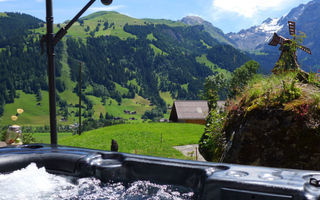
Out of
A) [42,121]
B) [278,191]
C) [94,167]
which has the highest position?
[278,191]

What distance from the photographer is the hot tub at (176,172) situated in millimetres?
2795

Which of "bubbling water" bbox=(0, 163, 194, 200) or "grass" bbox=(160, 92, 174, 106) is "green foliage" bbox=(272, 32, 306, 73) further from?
"grass" bbox=(160, 92, 174, 106)

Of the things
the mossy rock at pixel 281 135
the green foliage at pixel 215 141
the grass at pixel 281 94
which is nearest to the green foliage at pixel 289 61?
the grass at pixel 281 94

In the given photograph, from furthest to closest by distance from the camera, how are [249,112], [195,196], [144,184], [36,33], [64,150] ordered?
[36,33] → [249,112] → [64,150] → [144,184] → [195,196]

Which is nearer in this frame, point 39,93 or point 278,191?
point 278,191

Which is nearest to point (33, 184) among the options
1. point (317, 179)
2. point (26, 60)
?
point (317, 179)

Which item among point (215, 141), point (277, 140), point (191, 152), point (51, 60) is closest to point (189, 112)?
point (191, 152)

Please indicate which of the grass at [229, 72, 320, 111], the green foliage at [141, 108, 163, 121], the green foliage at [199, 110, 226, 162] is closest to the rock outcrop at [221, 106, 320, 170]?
the grass at [229, 72, 320, 111]

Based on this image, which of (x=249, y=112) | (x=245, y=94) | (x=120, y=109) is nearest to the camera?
(x=249, y=112)

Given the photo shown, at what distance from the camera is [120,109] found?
538 ft

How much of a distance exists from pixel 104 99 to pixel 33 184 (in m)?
166

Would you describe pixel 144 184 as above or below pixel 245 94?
below

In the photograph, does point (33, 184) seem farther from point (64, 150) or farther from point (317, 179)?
point (317, 179)

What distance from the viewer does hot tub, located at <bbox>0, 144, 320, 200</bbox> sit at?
110 inches
